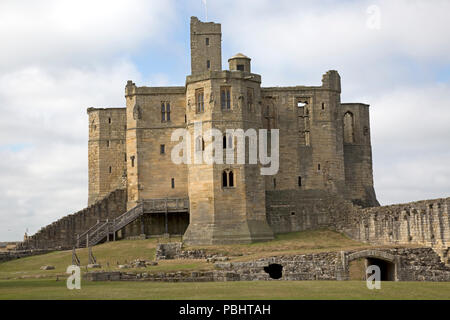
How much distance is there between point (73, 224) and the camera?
61312mm

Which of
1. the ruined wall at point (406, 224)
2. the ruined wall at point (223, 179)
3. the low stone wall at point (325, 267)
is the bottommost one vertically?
the low stone wall at point (325, 267)

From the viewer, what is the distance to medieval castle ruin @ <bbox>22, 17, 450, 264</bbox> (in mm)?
53531

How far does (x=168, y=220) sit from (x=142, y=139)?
674 cm

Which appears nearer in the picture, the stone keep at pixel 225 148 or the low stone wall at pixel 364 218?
the low stone wall at pixel 364 218

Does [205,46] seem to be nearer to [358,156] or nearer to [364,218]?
[358,156]

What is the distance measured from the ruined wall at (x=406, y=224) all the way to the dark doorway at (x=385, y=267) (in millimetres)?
2454

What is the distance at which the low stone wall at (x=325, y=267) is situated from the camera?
38.5 metres

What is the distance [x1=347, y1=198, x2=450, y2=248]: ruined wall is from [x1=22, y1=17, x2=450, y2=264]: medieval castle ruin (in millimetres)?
169

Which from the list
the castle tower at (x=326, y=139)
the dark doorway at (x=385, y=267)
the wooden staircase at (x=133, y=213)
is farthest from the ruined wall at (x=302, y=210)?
the dark doorway at (x=385, y=267)

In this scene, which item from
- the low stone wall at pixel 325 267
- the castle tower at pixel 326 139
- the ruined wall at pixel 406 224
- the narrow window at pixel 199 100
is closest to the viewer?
the low stone wall at pixel 325 267

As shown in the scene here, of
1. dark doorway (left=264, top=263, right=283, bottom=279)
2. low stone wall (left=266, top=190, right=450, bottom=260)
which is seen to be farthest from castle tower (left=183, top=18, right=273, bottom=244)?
dark doorway (left=264, top=263, right=283, bottom=279)

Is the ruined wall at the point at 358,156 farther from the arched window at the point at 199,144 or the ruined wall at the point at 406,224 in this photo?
the arched window at the point at 199,144
